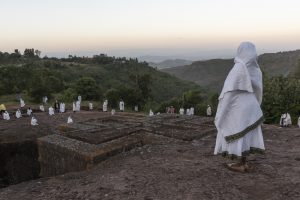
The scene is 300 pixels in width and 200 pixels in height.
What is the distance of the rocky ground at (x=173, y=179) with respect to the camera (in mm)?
4316

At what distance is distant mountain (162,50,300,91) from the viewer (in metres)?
69.2

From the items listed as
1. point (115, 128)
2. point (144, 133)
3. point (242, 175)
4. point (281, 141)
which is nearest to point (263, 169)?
point (242, 175)

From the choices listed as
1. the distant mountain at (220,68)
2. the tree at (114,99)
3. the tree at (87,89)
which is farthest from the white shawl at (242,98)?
the distant mountain at (220,68)

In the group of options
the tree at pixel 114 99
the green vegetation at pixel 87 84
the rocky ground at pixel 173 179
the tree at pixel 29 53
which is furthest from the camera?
the tree at pixel 29 53

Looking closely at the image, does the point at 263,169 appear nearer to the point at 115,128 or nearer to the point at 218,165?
the point at 218,165

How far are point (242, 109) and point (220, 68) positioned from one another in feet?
265

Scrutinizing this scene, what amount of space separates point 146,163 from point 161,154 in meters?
0.65

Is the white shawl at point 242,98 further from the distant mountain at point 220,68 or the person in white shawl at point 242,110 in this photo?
the distant mountain at point 220,68

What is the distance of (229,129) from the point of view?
4.77 m

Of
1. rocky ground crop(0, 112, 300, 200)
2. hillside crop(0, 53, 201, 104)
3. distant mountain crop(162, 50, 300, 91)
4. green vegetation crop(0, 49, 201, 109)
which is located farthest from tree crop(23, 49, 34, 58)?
rocky ground crop(0, 112, 300, 200)

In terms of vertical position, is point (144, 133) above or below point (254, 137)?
below

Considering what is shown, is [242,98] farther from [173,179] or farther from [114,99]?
[114,99]

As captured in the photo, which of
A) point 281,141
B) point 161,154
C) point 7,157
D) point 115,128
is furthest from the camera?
point 7,157

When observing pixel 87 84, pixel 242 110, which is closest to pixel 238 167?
pixel 242 110
